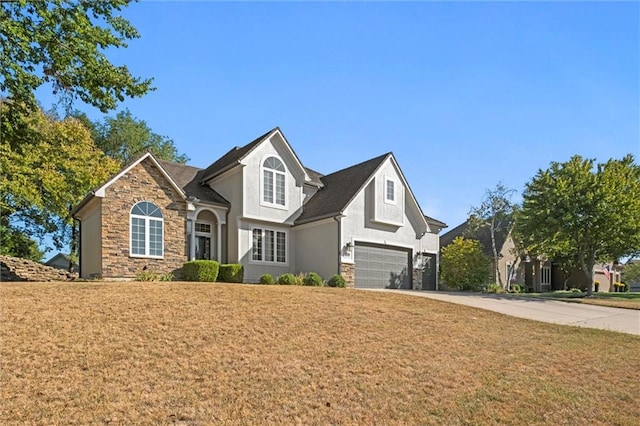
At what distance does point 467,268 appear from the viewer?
88.3ft

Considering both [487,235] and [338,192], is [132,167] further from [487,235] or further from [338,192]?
[487,235]

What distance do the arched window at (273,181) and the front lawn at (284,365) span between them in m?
10.5

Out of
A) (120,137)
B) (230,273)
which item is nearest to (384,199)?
(230,273)

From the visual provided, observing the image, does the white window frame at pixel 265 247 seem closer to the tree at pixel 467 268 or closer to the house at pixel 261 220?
the house at pixel 261 220

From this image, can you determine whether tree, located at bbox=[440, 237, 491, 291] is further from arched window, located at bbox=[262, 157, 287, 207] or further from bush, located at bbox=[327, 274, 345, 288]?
arched window, located at bbox=[262, 157, 287, 207]

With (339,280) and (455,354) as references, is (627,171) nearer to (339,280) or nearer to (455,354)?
(339,280)

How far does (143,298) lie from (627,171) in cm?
2576

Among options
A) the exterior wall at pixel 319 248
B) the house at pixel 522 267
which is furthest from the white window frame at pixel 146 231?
the house at pixel 522 267

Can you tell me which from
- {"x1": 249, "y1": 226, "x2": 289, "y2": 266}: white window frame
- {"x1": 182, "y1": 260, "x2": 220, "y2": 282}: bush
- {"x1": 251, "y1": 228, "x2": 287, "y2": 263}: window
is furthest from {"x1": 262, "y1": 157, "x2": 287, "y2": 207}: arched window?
{"x1": 182, "y1": 260, "x2": 220, "y2": 282}: bush

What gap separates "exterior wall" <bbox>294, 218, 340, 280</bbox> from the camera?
21812mm

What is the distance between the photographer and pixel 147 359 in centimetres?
765

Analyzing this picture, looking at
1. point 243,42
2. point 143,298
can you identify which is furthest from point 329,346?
point 243,42

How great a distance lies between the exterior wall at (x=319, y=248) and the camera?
71.6 ft

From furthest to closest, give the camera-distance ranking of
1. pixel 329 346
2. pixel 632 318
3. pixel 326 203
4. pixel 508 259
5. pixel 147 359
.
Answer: pixel 508 259
pixel 326 203
pixel 632 318
pixel 329 346
pixel 147 359
